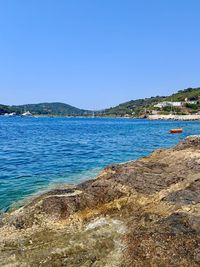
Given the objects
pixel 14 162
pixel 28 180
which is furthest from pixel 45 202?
pixel 14 162

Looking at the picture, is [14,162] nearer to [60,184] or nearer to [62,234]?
[60,184]

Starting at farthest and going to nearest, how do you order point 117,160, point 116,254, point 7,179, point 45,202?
point 117,160 < point 7,179 < point 45,202 < point 116,254

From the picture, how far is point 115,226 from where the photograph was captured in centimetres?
1366

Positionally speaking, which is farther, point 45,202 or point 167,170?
point 167,170

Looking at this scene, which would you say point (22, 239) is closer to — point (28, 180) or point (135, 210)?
point (135, 210)

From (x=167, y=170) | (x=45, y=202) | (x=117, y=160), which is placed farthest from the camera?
(x=117, y=160)

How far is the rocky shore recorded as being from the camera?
11023mm

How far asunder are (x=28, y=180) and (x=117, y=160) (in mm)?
14710

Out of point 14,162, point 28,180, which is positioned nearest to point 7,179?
point 28,180

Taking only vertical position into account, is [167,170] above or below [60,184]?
above

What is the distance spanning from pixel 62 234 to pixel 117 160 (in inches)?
1081

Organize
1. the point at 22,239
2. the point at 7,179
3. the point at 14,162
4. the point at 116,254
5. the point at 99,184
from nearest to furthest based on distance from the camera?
1. the point at 116,254
2. the point at 22,239
3. the point at 99,184
4. the point at 7,179
5. the point at 14,162

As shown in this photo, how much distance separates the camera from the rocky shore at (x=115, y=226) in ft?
36.2

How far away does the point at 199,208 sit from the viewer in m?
14.5
